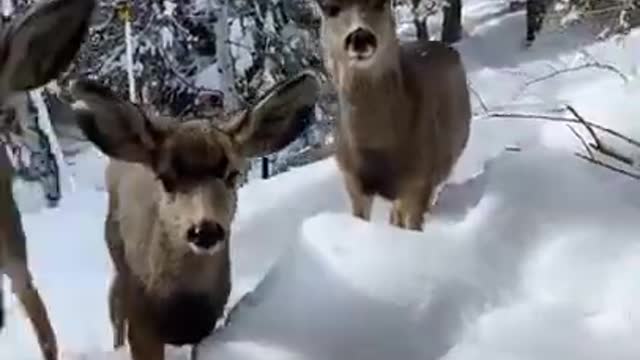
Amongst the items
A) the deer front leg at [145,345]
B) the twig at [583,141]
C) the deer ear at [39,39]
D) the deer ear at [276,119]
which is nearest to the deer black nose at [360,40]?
the twig at [583,141]

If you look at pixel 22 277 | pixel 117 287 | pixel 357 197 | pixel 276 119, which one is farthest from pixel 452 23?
pixel 276 119

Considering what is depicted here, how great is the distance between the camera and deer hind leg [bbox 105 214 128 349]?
5527mm

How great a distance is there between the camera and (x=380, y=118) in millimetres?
6887

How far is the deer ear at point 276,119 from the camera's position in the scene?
5.08 meters

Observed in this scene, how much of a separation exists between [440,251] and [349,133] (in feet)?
6.43

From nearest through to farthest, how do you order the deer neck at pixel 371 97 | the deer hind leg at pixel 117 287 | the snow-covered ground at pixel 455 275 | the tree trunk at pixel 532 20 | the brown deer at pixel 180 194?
the snow-covered ground at pixel 455 275 < the brown deer at pixel 180 194 < the deer hind leg at pixel 117 287 < the deer neck at pixel 371 97 < the tree trunk at pixel 532 20

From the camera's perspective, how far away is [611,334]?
14.5 ft

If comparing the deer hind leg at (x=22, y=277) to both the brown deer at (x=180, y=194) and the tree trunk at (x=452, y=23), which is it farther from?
the tree trunk at (x=452, y=23)

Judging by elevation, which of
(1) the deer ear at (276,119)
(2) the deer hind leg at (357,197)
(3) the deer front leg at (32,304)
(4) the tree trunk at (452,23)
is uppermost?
(1) the deer ear at (276,119)

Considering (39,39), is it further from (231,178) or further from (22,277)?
(22,277)

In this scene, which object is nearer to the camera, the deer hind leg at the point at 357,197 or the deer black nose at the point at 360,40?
the deer black nose at the point at 360,40

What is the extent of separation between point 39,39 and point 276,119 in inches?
57.2

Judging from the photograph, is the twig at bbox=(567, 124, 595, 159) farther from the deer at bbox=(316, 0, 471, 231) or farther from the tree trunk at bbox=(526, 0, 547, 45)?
the tree trunk at bbox=(526, 0, 547, 45)

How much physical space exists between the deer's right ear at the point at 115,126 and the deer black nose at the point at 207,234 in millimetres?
374
